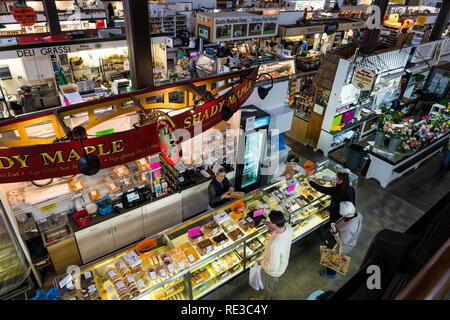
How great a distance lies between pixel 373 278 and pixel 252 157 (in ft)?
21.2

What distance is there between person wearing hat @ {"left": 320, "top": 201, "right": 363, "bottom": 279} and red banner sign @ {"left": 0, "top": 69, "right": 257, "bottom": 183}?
8.80ft

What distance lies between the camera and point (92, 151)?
3750mm

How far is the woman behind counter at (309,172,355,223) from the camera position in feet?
19.1

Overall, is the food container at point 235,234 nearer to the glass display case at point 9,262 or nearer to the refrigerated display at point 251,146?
the refrigerated display at point 251,146

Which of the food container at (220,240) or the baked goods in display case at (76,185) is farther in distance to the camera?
the baked goods in display case at (76,185)

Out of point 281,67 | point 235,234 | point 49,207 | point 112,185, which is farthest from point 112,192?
point 281,67

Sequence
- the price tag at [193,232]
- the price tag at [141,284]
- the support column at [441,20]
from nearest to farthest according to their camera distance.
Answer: the price tag at [141,284], the price tag at [193,232], the support column at [441,20]

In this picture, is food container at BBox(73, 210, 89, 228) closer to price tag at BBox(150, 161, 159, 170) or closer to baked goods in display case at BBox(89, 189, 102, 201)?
baked goods in display case at BBox(89, 189, 102, 201)

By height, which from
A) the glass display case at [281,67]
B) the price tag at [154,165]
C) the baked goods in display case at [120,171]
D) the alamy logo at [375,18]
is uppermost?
the alamy logo at [375,18]

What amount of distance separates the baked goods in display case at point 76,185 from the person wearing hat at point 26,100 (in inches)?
241

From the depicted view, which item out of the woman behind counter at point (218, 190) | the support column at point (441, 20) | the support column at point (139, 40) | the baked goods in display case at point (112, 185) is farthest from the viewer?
the support column at point (441, 20)

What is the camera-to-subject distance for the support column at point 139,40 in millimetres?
4645

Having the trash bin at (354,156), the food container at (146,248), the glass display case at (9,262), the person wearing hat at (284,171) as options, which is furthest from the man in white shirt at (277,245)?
the trash bin at (354,156)
